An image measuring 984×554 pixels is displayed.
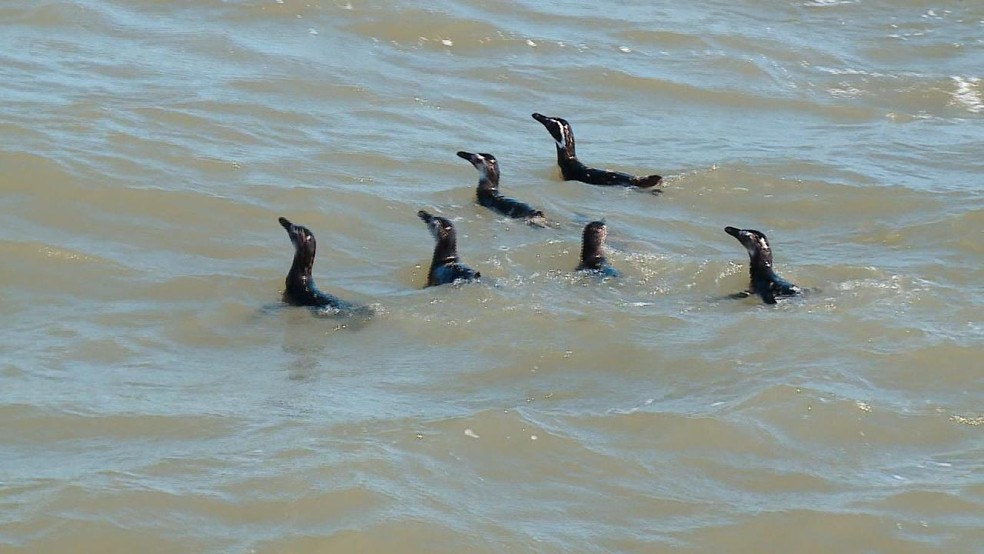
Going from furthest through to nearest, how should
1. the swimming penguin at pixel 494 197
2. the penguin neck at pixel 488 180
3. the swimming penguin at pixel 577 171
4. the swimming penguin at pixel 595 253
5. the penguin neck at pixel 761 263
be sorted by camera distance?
the swimming penguin at pixel 577 171
the penguin neck at pixel 488 180
the swimming penguin at pixel 494 197
the swimming penguin at pixel 595 253
the penguin neck at pixel 761 263

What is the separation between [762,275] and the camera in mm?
10758

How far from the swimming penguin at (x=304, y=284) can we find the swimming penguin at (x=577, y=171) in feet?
12.8

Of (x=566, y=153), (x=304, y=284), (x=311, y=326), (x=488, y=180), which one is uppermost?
(x=566, y=153)

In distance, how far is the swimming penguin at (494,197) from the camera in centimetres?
1242

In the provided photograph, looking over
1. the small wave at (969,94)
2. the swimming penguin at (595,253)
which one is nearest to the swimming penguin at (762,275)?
the swimming penguin at (595,253)

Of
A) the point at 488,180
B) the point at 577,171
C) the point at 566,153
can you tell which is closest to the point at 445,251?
the point at 488,180

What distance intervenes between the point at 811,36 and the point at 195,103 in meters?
9.29

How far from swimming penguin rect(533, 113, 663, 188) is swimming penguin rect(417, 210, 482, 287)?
2.57 m

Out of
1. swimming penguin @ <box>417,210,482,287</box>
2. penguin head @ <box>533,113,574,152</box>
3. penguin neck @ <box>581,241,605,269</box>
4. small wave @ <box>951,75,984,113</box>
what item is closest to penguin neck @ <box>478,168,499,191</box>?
penguin head @ <box>533,113,574,152</box>

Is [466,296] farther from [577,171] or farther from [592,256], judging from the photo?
[577,171]

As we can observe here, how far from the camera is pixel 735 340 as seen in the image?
9570mm

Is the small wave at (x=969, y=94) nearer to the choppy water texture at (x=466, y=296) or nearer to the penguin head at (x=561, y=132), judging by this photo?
the choppy water texture at (x=466, y=296)

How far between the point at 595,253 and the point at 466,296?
1.32 meters

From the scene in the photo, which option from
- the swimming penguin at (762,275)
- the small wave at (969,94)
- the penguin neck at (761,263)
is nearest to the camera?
the swimming penguin at (762,275)
